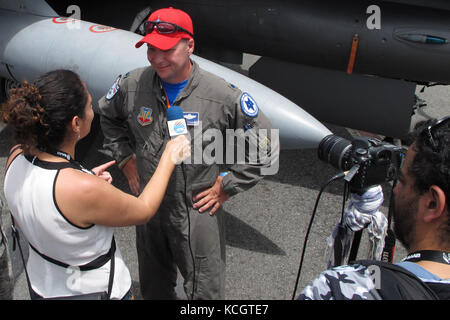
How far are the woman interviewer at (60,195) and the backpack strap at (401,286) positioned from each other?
89 centimetres

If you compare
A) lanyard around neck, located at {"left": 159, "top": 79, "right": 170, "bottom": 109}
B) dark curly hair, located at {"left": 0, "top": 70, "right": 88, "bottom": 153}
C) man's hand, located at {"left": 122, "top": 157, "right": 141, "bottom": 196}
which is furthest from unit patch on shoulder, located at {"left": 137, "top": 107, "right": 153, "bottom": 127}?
Answer: dark curly hair, located at {"left": 0, "top": 70, "right": 88, "bottom": 153}

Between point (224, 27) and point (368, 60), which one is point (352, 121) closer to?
point (368, 60)

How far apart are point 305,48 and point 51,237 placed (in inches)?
132

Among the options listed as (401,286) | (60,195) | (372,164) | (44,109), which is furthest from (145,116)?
(401,286)

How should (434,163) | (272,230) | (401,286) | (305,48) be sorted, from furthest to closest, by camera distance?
1. (305,48)
2. (272,230)
3. (434,163)
4. (401,286)

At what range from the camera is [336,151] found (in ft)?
5.92

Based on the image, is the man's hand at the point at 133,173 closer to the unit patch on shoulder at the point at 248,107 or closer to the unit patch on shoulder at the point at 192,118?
the unit patch on shoulder at the point at 192,118

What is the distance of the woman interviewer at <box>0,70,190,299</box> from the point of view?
4.12ft

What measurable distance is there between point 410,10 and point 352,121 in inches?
46.6

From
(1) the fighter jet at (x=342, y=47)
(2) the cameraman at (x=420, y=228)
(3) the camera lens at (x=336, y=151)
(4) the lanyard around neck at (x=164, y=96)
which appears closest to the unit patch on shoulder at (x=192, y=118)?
(4) the lanyard around neck at (x=164, y=96)

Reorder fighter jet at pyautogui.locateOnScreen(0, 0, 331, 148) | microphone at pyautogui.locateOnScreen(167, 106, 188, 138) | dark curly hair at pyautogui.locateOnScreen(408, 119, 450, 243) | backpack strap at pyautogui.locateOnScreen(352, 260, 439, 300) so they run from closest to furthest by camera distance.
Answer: backpack strap at pyautogui.locateOnScreen(352, 260, 439, 300), dark curly hair at pyautogui.locateOnScreen(408, 119, 450, 243), microphone at pyautogui.locateOnScreen(167, 106, 188, 138), fighter jet at pyautogui.locateOnScreen(0, 0, 331, 148)

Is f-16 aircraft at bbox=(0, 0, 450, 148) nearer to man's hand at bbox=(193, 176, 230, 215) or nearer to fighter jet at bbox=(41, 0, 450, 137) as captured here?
fighter jet at bbox=(41, 0, 450, 137)

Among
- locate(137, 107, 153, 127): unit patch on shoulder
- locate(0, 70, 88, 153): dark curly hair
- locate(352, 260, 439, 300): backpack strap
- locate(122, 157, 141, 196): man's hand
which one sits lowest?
locate(122, 157, 141, 196): man's hand

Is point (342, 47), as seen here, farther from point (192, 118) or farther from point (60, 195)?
point (60, 195)
